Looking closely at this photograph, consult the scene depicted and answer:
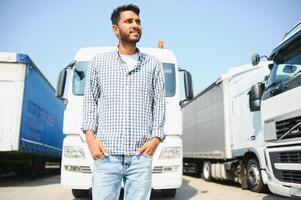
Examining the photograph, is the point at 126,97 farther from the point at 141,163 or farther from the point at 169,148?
the point at 169,148

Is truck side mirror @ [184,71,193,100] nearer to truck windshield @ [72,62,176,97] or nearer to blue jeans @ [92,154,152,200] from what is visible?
truck windshield @ [72,62,176,97]

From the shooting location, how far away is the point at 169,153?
6.30 meters

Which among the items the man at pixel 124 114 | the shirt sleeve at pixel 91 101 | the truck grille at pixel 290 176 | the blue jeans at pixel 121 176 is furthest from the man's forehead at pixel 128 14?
the truck grille at pixel 290 176

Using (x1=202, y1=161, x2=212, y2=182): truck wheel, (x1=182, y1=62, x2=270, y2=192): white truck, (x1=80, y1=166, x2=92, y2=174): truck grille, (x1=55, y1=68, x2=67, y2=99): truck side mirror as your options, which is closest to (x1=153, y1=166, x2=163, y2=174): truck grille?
(x1=80, y1=166, x2=92, y2=174): truck grille

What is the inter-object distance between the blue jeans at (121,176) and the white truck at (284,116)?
125 inches

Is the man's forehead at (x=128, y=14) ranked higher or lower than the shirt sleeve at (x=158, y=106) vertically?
higher

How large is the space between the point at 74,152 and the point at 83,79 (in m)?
1.43

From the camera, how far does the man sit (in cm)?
217

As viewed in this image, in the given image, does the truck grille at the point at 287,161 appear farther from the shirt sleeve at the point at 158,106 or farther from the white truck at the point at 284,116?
the shirt sleeve at the point at 158,106

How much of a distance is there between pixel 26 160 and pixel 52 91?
3244mm

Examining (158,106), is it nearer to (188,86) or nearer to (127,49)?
(127,49)

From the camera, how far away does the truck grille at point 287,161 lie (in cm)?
488

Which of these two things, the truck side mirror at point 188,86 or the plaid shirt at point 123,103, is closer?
the plaid shirt at point 123,103

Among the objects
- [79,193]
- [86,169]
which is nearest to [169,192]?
[79,193]
